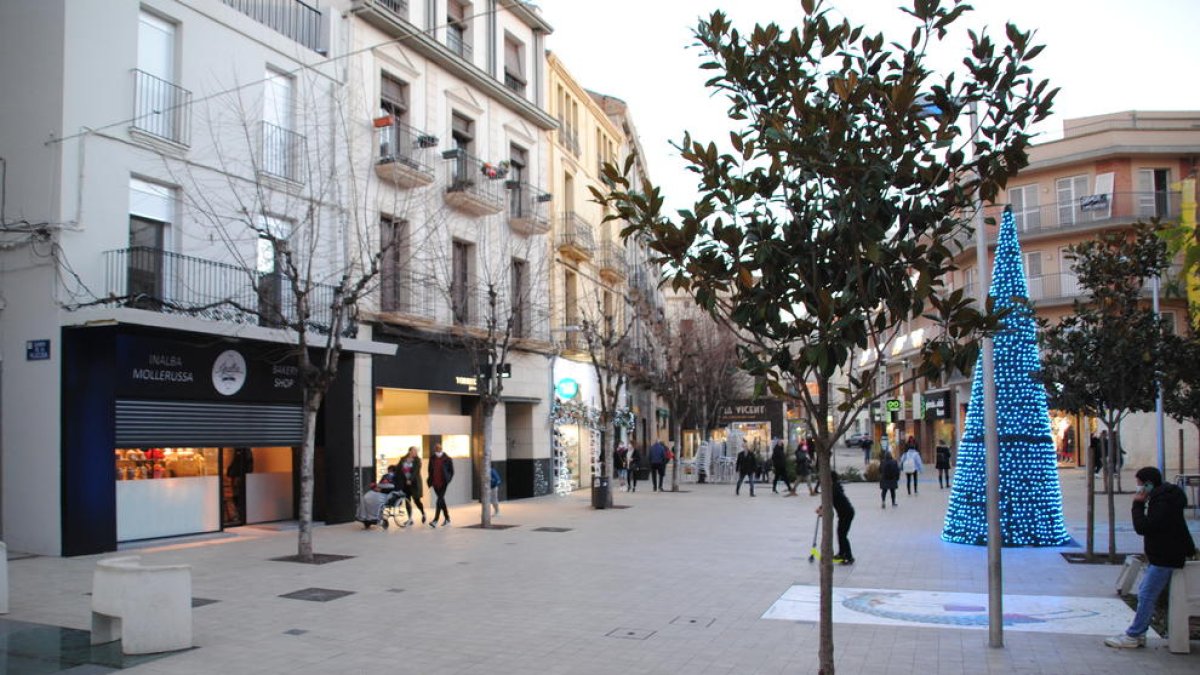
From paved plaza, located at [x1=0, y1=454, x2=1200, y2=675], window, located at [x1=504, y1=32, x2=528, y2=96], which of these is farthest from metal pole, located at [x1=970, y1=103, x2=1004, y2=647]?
window, located at [x1=504, y1=32, x2=528, y2=96]

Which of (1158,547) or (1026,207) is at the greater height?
(1026,207)

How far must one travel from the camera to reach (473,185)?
24.5m

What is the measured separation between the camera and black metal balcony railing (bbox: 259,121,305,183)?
18484 millimetres

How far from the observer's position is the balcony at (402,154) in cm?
2162

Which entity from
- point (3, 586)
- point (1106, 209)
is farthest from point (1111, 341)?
point (1106, 209)

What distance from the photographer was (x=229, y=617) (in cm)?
1020

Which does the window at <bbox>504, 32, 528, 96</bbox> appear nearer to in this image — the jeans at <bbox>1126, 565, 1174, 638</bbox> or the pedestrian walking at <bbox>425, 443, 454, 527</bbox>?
the pedestrian walking at <bbox>425, 443, 454, 527</bbox>

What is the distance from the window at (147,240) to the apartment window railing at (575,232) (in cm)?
1603

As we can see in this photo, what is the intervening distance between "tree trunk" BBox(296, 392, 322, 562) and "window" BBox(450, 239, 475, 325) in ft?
29.6

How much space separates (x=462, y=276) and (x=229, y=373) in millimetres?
8802

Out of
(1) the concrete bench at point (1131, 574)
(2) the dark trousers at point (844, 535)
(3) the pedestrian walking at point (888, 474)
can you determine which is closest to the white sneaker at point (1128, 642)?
(1) the concrete bench at point (1131, 574)

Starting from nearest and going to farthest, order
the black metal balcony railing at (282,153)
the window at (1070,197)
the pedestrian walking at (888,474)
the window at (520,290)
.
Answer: the black metal balcony railing at (282,153) < the pedestrian walking at (888,474) < the window at (520,290) < the window at (1070,197)

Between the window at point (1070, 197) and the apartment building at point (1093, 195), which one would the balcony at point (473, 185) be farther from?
the window at point (1070, 197)

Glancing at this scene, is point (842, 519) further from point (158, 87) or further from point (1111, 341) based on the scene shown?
point (158, 87)
